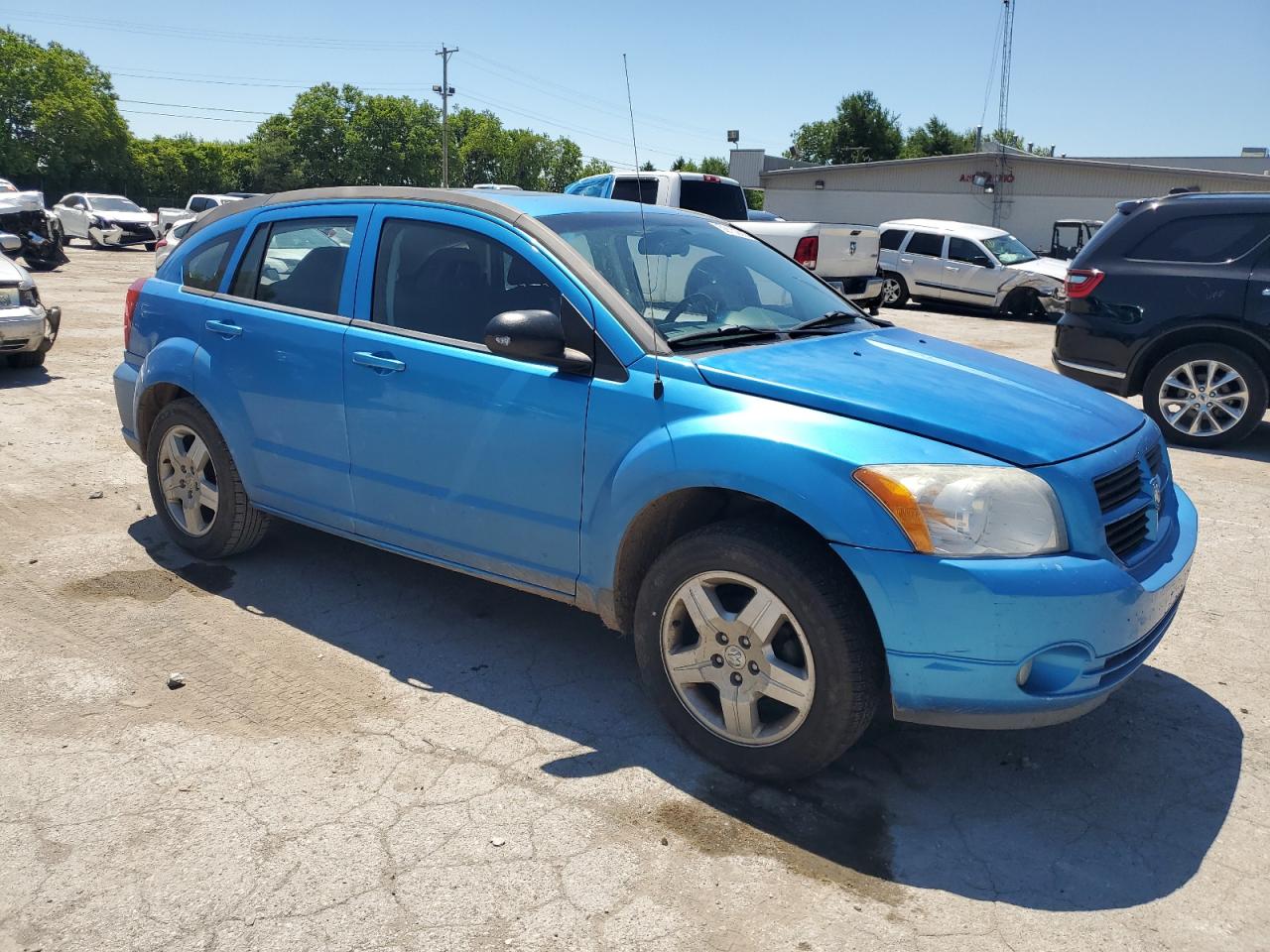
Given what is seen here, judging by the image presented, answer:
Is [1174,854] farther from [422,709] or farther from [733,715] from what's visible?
[422,709]

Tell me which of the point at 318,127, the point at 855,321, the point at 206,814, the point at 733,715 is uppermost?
the point at 318,127

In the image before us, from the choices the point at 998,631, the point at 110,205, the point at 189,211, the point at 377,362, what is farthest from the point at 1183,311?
the point at 110,205

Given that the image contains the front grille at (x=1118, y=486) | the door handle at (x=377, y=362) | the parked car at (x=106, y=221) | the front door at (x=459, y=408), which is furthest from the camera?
the parked car at (x=106, y=221)

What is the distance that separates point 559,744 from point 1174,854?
73.7 inches

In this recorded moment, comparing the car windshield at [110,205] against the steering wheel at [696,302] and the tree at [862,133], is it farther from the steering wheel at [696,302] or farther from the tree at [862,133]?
the tree at [862,133]

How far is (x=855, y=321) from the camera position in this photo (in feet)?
13.9

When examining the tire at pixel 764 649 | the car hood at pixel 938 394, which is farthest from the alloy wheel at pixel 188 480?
the car hood at pixel 938 394

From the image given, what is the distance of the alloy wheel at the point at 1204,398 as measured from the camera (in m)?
7.76

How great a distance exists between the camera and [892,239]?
803 inches

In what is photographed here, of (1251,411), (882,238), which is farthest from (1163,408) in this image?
(882,238)

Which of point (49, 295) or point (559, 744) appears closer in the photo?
point (559, 744)

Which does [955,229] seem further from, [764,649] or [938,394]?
[764,649]

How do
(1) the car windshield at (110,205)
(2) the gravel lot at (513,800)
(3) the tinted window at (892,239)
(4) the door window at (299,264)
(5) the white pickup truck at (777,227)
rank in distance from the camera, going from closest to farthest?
(2) the gravel lot at (513,800), (4) the door window at (299,264), (5) the white pickup truck at (777,227), (3) the tinted window at (892,239), (1) the car windshield at (110,205)

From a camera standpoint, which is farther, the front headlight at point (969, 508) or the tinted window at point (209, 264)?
the tinted window at point (209, 264)
